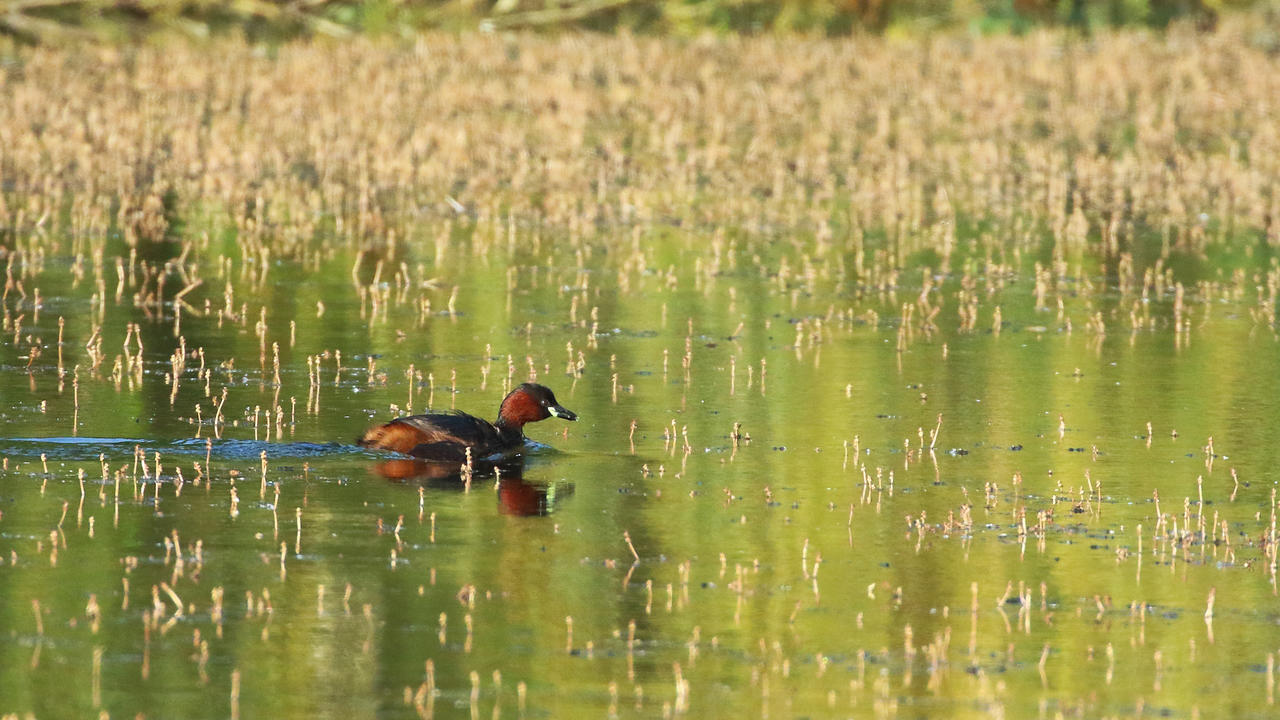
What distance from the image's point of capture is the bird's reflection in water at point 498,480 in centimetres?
1206

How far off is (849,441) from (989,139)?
18.6 metres

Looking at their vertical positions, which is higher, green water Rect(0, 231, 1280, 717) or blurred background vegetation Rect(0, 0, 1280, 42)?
blurred background vegetation Rect(0, 0, 1280, 42)

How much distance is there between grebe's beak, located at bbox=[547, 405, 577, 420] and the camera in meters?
13.6

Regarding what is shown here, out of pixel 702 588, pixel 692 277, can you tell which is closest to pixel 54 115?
pixel 692 277

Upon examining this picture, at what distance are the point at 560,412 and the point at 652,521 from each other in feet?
7.07

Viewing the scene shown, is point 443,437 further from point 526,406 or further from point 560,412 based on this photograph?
point 560,412

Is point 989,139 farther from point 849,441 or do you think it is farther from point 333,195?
point 849,441

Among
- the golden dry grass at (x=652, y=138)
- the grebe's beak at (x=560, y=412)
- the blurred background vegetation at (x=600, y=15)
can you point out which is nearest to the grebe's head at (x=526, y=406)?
the grebe's beak at (x=560, y=412)

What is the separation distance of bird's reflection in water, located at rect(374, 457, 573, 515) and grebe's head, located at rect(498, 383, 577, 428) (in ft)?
0.96

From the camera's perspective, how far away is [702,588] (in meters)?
10.3

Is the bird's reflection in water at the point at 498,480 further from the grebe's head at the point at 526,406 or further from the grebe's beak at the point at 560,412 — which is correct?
the grebe's beak at the point at 560,412

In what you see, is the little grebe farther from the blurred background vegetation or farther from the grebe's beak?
the blurred background vegetation

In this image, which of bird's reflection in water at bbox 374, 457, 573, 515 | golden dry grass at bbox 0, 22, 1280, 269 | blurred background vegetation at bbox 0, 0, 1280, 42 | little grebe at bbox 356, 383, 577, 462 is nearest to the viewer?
bird's reflection in water at bbox 374, 457, 573, 515

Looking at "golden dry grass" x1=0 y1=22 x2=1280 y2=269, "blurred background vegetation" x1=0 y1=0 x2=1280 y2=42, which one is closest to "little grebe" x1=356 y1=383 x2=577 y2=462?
"golden dry grass" x1=0 y1=22 x2=1280 y2=269
